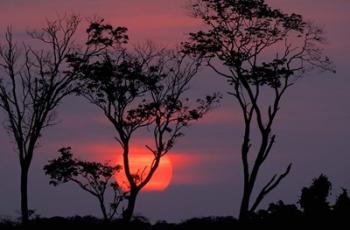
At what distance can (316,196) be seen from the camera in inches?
2147

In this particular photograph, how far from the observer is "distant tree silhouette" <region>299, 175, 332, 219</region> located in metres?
53.6

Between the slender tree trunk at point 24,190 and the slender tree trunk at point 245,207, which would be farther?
the slender tree trunk at point 24,190

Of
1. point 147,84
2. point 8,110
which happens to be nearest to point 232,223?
point 147,84

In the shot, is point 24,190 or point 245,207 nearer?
point 245,207

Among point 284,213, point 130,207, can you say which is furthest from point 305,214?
point 130,207

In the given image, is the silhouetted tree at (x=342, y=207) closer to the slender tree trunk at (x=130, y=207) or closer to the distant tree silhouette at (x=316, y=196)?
the distant tree silhouette at (x=316, y=196)

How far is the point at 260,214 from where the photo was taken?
54.1 metres

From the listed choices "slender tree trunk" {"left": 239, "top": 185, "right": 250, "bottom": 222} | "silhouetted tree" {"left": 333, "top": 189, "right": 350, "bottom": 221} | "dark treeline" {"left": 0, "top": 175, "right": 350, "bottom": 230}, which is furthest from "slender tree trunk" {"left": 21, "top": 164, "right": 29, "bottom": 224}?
"silhouetted tree" {"left": 333, "top": 189, "right": 350, "bottom": 221}

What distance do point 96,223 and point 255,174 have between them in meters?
14.3

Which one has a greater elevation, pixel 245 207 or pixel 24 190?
pixel 24 190

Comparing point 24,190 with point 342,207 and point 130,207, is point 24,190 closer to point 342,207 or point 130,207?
point 130,207

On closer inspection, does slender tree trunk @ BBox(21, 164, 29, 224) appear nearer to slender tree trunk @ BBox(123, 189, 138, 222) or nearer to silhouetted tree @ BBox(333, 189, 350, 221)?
slender tree trunk @ BBox(123, 189, 138, 222)

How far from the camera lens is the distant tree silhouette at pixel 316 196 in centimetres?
5362

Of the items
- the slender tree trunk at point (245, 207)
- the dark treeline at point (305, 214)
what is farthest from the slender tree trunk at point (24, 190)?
the slender tree trunk at point (245, 207)
